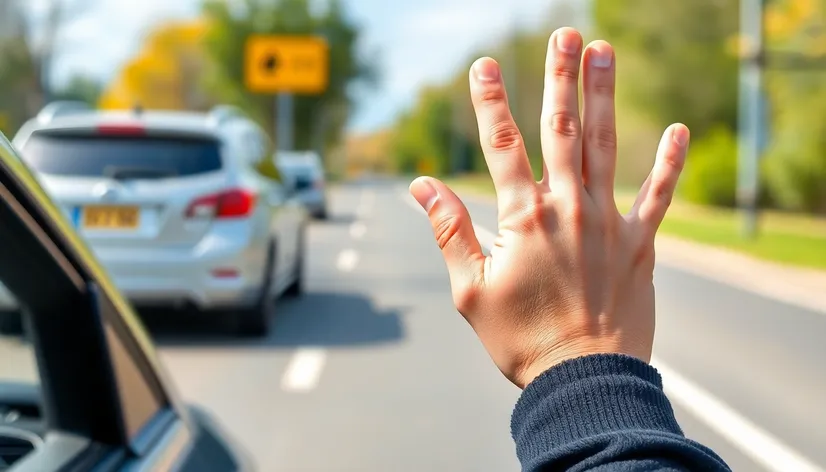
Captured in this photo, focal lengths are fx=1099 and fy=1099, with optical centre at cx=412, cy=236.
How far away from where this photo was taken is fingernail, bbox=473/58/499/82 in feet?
4.51

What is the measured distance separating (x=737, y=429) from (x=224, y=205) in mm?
3996

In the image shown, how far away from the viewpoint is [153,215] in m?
7.55

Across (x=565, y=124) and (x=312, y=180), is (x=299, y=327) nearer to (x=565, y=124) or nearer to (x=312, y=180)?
(x=565, y=124)

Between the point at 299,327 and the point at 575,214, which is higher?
the point at 575,214

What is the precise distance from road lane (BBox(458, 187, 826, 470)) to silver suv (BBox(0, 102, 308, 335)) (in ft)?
9.67

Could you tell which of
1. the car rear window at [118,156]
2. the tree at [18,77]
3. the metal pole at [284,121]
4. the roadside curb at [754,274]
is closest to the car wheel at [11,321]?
the car rear window at [118,156]

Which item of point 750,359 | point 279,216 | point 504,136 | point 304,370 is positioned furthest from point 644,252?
point 279,216

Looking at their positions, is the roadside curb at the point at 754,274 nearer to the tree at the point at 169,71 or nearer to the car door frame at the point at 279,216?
the car door frame at the point at 279,216

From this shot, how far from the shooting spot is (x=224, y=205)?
7.80m

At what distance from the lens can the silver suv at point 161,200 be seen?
7.38 m

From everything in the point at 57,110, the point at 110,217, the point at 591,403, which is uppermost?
the point at 591,403

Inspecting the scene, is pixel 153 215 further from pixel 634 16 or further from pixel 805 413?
pixel 634 16

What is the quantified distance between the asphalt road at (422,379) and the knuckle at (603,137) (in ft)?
0.81

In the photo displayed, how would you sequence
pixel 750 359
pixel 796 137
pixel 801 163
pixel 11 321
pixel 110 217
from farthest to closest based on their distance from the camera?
pixel 796 137 → pixel 801 163 → pixel 110 217 → pixel 750 359 → pixel 11 321
